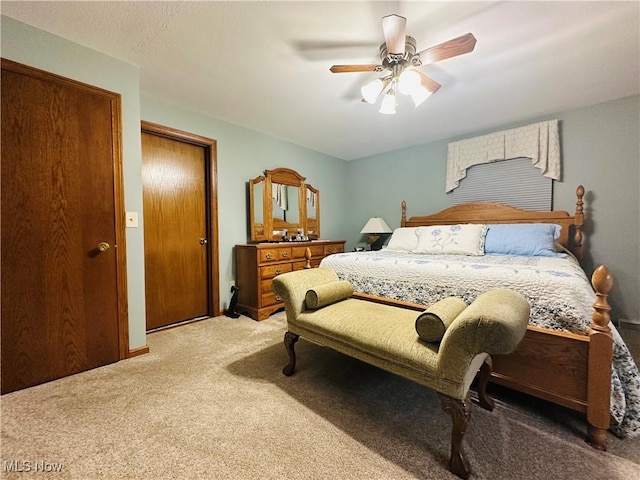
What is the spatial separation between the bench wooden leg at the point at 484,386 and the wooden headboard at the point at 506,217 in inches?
88.3

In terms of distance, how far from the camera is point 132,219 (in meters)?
2.15

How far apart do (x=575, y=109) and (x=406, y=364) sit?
3.42 m

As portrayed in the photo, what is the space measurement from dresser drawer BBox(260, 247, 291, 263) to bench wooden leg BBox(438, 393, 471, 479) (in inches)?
92.3

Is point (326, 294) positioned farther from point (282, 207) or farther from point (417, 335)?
point (282, 207)

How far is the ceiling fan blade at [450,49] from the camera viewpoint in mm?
1474

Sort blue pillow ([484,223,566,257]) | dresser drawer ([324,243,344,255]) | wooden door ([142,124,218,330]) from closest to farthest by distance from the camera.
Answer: blue pillow ([484,223,566,257])
wooden door ([142,124,218,330])
dresser drawer ([324,243,344,255])

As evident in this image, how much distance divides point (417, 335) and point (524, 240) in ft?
6.12

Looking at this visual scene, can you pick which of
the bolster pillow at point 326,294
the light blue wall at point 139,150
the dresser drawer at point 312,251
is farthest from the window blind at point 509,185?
the bolster pillow at point 326,294

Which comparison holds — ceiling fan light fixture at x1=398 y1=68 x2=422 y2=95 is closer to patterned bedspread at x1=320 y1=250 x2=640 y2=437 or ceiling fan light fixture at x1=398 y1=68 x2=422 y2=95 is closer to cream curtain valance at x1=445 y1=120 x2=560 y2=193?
patterned bedspread at x1=320 y1=250 x2=640 y2=437

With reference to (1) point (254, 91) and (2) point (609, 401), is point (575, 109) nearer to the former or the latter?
(2) point (609, 401)

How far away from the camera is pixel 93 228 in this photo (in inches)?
76.7

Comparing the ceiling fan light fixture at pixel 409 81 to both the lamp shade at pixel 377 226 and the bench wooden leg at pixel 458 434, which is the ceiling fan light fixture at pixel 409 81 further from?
the lamp shade at pixel 377 226

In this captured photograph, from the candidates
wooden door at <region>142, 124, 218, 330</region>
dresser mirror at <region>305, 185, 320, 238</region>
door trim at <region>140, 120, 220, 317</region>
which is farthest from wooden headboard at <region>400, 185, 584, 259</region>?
wooden door at <region>142, 124, 218, 330</region>

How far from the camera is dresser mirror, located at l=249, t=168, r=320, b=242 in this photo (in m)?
3.47
